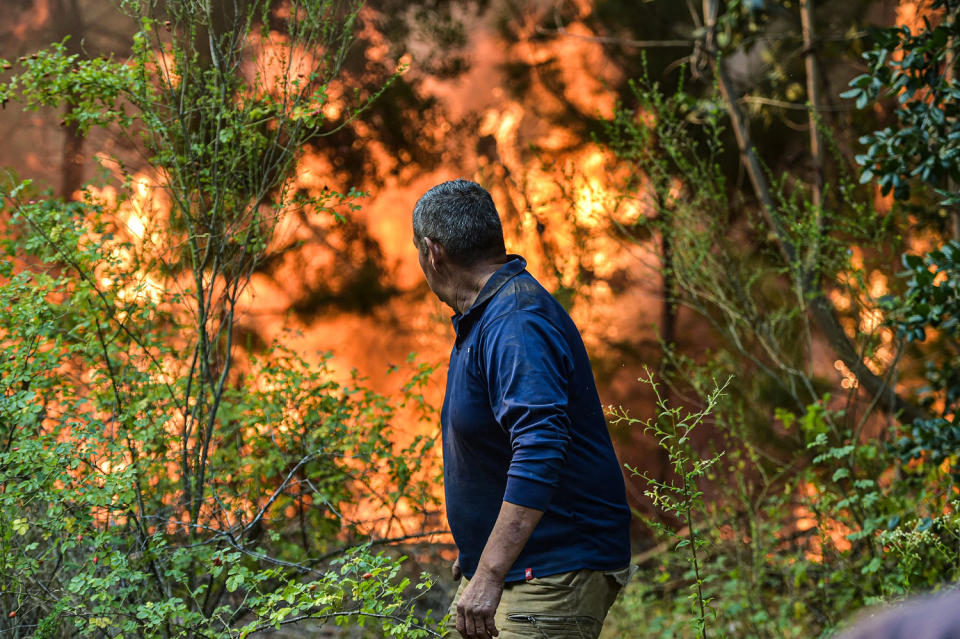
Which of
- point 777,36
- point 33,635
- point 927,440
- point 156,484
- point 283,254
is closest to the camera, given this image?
point 33,635

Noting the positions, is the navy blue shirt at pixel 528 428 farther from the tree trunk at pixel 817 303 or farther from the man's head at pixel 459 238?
the tree trunk at pixel 817 303

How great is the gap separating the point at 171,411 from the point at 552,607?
67.2 inches

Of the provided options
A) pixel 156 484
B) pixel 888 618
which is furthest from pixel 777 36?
pixel 888 618

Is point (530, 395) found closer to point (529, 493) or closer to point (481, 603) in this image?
point (529, 493)

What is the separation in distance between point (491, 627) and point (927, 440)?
258cm

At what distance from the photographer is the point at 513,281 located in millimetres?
2012

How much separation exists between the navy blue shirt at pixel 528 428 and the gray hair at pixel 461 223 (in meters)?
0.09

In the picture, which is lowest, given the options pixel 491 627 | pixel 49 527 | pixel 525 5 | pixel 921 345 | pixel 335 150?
pixel 921 345

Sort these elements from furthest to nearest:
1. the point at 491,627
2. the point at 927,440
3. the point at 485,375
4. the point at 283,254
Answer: the point at 283,254
the point at 927,440
the point at 485,375
the point at 491,627

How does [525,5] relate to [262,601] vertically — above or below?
above

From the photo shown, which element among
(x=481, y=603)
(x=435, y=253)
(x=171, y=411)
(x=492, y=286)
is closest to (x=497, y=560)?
(x=481, y=603)

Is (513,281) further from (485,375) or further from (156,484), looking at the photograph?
(156,484)

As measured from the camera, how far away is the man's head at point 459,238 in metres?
2.09

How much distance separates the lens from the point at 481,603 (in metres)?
1.75
